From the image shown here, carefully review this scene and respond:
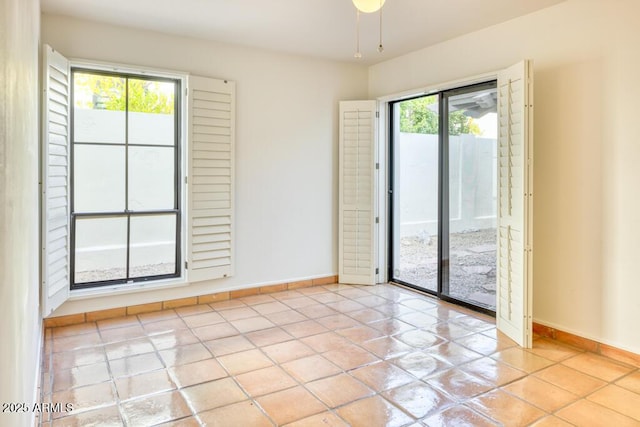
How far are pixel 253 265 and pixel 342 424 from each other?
8.50 feet

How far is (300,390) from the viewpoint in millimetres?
2518

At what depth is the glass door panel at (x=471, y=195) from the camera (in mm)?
3912

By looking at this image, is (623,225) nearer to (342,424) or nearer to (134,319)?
(342,424)

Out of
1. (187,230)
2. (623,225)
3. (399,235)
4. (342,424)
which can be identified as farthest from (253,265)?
(623,225)

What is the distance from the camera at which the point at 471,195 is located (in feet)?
13.4

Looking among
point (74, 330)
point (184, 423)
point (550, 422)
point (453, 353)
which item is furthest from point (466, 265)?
point (74, 330)

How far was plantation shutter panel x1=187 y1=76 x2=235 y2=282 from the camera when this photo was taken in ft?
13.3

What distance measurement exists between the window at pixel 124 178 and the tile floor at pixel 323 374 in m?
0.52

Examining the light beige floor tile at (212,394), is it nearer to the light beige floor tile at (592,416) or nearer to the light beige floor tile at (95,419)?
the light beige floor tile at (95,419)

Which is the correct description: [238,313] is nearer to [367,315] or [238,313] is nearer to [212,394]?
[367,315]

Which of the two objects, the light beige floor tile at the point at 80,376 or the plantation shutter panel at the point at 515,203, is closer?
the light beige floor tile at the point at 80,376

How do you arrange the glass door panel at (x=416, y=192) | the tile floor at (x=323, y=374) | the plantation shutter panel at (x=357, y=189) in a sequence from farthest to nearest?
the plantation shutter panel at (x=357, y=189) < the glass door panel at (x=416, y=192) < the tile floor at (x=323, y=374)

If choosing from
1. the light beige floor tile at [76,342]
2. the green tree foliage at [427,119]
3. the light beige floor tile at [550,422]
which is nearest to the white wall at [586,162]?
the green tree foliage at [427,119]

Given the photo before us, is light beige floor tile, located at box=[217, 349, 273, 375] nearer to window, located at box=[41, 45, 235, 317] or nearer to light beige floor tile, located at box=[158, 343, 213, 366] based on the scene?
light beige floor tile, located at box=[158, 343, 213, 366]
